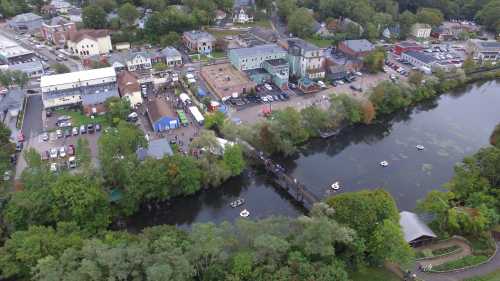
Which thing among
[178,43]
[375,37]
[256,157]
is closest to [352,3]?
[375,37]

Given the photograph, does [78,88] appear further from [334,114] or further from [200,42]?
[334,114]

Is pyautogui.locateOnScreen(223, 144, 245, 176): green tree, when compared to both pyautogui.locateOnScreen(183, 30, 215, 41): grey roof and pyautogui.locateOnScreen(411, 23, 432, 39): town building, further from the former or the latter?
pyautogui.locateOnScreen(411, 23, 432, 39): town building

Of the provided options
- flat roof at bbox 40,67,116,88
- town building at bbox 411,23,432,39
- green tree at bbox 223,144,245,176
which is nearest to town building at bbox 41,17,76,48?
flat roof at bbox 40,67,116,88

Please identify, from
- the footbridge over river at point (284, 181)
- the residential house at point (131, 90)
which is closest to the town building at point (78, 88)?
the residential house at point (131, 90)

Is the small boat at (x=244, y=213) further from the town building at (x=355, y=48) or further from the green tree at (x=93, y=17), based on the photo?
the green tree at (x=93, y=17)

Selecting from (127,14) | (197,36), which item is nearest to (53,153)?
(197,36)
